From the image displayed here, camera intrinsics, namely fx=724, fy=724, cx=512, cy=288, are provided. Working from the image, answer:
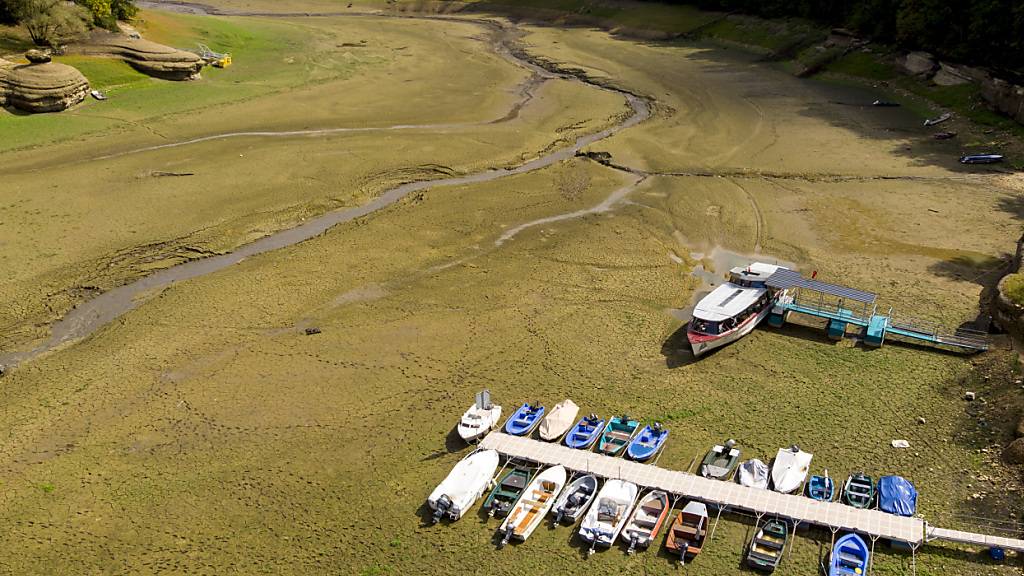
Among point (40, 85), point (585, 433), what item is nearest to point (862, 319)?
point (585, 433)

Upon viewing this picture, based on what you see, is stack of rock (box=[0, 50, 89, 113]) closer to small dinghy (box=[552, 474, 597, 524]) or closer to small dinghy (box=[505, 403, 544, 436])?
small dinghy (box=[505, 403, 544, 436])

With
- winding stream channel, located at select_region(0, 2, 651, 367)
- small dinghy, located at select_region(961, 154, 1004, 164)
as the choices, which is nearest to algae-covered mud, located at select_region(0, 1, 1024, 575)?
winding stream channel, located at select_region(0, 2, 651, 367)

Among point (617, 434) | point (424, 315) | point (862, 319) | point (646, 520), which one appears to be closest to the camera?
point (646, 520)

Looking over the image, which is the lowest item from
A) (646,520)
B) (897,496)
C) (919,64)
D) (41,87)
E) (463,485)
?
(463,485)

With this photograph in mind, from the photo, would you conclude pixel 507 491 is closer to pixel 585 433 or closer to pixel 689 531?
pixel 585 433

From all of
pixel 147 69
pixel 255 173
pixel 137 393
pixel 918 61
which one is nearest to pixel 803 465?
pixel 137 393

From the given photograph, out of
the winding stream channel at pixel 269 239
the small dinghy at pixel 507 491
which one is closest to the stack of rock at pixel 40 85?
the winding stream channel at pixel 269 239

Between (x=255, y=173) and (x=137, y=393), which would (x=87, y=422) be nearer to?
(x=137, y=393)
